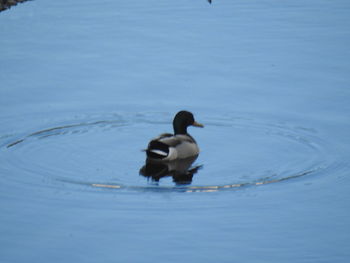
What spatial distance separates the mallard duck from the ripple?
0.21 meters

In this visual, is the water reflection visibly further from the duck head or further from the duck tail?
the duck head

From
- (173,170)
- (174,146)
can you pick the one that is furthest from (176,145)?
(173,170)

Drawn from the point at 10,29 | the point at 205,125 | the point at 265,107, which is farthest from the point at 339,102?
the point at 10,29

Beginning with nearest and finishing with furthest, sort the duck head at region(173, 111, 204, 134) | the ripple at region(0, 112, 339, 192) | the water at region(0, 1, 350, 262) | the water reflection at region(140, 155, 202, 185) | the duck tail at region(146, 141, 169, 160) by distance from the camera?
the water at region(0, 1, 350, 262), the ripple at region(0, 112, 339, 192), the water reflection at region(140, 155, 202, 185), the duck tail at region(146, 141, 169, 160), the duck head at region(173, 111, 204, 134)

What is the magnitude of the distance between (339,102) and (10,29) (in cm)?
883

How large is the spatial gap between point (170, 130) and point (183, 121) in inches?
26.1

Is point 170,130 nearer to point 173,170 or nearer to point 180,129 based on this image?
point 180,129

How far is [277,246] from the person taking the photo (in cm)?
952

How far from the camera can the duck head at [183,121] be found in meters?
13.9

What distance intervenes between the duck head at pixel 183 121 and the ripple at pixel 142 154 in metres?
0.33

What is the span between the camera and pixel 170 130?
14.5 metres

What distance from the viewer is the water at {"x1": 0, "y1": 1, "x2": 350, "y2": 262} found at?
980cm

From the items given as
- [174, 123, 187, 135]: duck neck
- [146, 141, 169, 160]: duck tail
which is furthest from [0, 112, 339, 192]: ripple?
[174, 123, 187, 135]: duck neck

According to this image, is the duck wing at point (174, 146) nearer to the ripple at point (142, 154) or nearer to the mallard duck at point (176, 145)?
the mallard duck at point (176, 145)
